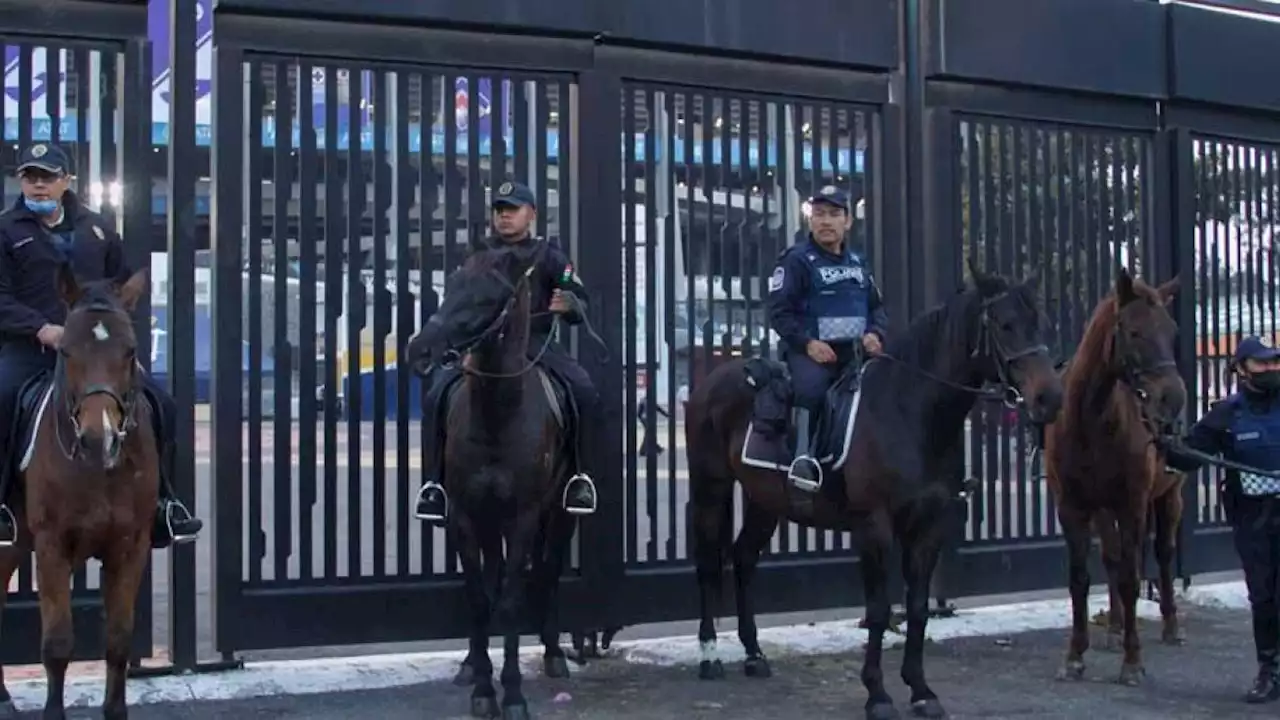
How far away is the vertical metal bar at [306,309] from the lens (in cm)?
950

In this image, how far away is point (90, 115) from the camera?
911cm

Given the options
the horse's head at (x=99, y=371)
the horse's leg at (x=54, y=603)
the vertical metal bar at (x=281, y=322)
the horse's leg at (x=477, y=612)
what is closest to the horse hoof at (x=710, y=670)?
the horse's leg at (x=477, y=612)

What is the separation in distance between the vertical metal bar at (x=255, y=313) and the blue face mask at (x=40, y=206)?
165 centimetres

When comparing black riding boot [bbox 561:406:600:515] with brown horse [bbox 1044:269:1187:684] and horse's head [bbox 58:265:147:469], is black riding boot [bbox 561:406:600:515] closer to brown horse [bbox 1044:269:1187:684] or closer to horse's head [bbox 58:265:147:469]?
horse's head [bbox 58:265:147:469]

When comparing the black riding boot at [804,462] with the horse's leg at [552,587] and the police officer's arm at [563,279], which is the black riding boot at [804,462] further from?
the horse's leg at [552,587]

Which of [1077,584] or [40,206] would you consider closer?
[40,206]

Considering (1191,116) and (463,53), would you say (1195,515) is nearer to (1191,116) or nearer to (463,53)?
(1191,116)

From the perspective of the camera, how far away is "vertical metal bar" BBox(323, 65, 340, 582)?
9.60 m

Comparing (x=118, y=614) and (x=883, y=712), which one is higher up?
(x=118, y=614)

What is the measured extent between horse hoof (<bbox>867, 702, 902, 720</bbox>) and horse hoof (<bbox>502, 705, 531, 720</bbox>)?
1.89 metres

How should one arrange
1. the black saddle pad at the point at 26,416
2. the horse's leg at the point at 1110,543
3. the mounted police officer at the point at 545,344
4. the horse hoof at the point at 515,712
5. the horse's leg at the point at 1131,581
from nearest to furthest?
the black saddle pad at the point at 26,416, the horse hoof at the point at 515,712, the mounted police officer at the point at 545,344, the horse's leg at the point at 1131,581, the horse's leg at the point at 1110,543

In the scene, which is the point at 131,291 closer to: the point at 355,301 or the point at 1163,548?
the point at 355,301

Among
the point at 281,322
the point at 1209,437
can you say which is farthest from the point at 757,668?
the point at 281,322

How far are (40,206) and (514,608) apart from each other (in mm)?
3305
